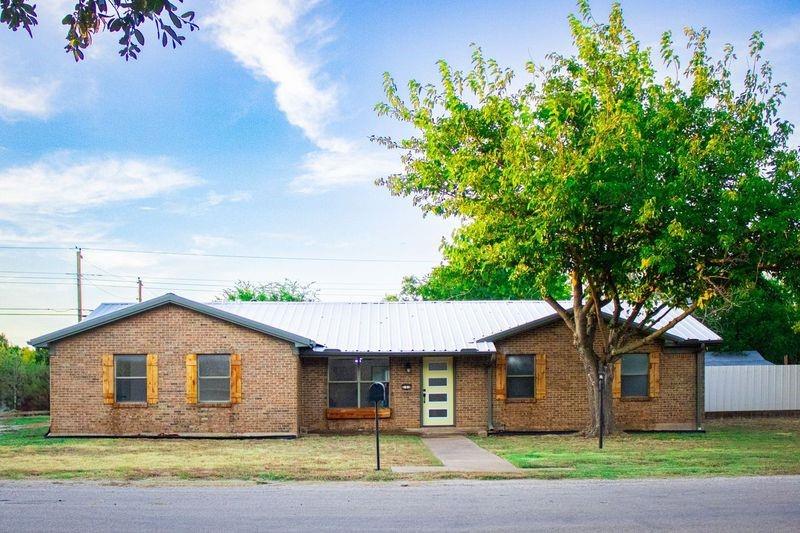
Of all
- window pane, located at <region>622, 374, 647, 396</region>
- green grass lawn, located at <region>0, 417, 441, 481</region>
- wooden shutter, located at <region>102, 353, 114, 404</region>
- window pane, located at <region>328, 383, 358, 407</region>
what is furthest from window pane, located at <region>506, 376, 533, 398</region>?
wooden shutter, located at <region>102, 353, 114, 404</region>

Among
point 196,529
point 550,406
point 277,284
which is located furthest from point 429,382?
point 277,284

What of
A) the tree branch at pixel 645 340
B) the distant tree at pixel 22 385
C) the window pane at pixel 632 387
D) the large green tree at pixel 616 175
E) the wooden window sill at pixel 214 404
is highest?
the large green tree at pixel 616 175

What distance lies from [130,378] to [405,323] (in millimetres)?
8251

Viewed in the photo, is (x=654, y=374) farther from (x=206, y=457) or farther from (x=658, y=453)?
(x=206, y=457)

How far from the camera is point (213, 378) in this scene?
21266mm

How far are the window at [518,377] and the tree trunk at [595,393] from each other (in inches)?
75.1

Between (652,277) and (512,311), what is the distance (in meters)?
7.16

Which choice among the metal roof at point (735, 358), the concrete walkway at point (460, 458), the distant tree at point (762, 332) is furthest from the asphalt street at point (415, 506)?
the distant tree at point (762, 332)

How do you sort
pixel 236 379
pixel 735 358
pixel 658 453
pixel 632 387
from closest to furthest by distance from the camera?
pixel 658 453 < pixel 236 379 < pixel 632 387 < pixel 735 358

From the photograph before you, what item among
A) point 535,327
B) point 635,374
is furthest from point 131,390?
point 635,374

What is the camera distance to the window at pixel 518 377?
22.8 m

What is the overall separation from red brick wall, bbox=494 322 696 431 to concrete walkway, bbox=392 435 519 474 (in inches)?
98.4

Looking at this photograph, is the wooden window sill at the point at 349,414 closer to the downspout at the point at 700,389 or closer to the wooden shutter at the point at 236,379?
the wooden shutter at the point at 236,379

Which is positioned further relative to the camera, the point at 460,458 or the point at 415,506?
the point at 460,458
